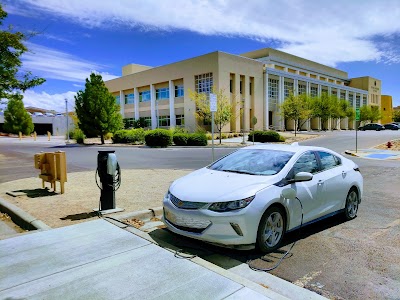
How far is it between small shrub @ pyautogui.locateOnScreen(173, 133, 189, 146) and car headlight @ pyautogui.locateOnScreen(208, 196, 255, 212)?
91.6 ft

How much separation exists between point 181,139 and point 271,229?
92.1 feet

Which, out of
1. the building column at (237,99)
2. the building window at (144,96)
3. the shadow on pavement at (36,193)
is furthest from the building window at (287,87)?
the shadow on pavement at (36,193)

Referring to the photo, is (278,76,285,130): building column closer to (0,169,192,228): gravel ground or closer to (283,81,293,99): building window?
(283,81,293,99): building window

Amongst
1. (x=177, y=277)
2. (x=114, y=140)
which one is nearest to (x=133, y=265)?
(x=177, y=277)

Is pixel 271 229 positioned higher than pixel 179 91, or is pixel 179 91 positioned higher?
pixel 179 91

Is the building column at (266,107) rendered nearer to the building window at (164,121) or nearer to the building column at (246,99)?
the building column at (246,99)

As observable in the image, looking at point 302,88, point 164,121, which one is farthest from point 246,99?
point 302,88

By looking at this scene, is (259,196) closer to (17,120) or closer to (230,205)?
(230,205)

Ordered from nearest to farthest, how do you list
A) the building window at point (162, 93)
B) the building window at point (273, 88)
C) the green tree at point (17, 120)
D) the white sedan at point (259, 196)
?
the white sedan at point (259, 196) → the building window at point (273, 88) → the building window at point (162, 93) → the green tree at point (17, 120)

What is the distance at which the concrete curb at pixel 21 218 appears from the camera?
19.0 feet

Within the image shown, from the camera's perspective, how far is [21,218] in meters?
6.28

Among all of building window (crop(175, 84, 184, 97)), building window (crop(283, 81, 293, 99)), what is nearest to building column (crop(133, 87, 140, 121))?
building window (crop(175, 84, 184, 97))

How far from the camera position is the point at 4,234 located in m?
5.75

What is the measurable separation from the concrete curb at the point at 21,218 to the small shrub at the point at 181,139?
25.2 meters
